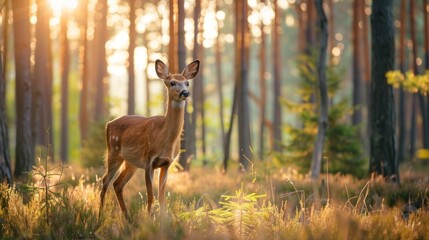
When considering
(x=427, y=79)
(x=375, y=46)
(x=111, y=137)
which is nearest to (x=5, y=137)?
(x=111, y=137)

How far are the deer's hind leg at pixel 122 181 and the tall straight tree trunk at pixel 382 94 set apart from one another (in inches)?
266

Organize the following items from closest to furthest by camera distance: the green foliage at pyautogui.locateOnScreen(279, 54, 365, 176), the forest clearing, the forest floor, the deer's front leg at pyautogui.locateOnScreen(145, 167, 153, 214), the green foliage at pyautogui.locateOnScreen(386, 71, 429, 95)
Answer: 1. the forest floor
2. the forest clearing
3. the deer's front leg at pyautogui.locateOnScreen(145, 167, 153, 214)
4. the green foliage at pyautogui.locateOnScreen(386, 71, 429, 95)
5. the green foliage at pyautogui.locateOnScreen(279, 54, 365, 176)

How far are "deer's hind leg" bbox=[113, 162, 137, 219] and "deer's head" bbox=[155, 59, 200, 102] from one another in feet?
5.65

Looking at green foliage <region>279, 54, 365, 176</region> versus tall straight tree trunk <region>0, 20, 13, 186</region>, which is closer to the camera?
tall straight tree trunk <region>0, 20, 13, 186</region>

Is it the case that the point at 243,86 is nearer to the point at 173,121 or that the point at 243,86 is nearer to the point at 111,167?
the point at 111,167

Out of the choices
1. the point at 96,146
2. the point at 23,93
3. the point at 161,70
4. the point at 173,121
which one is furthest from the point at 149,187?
the point at 96,146

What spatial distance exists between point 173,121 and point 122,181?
154 cm

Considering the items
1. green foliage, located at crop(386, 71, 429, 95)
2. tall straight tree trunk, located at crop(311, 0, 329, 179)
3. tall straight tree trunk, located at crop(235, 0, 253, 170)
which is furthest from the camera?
tall straight tree trunk, located at crop(235, 0, 253, 170)

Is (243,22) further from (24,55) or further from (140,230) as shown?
(140,230)

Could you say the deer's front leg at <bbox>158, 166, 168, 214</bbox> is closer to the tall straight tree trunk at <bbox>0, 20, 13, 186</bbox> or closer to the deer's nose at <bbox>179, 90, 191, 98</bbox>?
the deer's nose at <bbox>179, 90, 191, 98</bbox>

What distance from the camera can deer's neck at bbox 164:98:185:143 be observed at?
9094mm

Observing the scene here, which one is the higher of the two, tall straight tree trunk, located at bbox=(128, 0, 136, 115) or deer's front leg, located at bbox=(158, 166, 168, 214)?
tall straight tree trunk, located at bbox=(128, 0, 136, 115)

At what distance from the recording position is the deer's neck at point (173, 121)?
358 inches

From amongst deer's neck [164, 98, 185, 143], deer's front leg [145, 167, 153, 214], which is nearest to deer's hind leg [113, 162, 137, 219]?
deer's front leg [145, 167, 153, 214]
